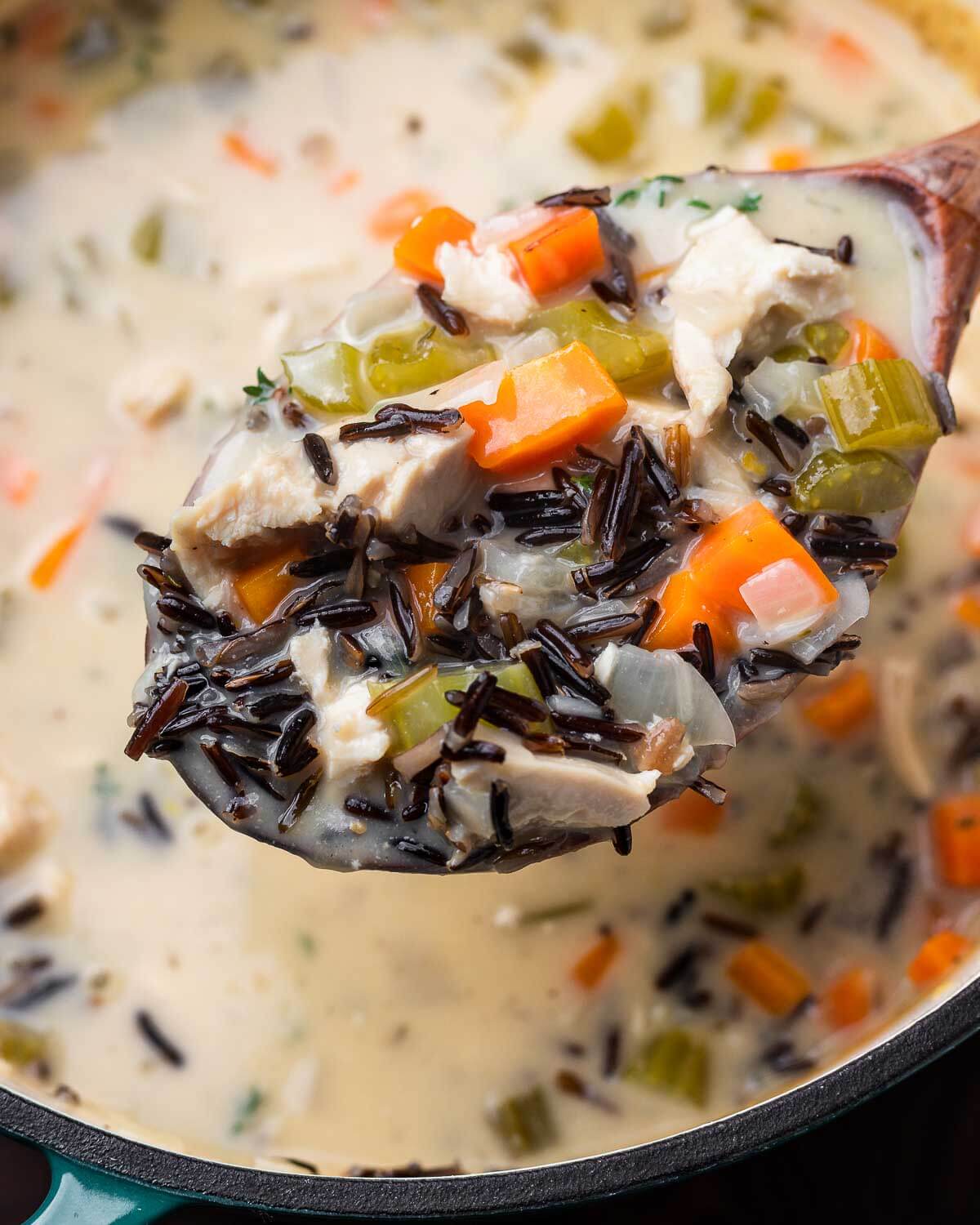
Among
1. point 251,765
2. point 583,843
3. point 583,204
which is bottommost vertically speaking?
point 583,843

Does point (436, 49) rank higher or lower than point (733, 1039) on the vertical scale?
higher

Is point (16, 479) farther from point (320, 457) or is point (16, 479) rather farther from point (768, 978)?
point (768, 978)

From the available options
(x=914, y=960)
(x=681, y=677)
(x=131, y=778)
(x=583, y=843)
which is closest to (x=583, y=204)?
(x=681, y=677)

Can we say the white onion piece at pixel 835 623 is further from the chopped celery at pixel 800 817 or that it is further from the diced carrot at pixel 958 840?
the diced carrot at pixel 958 840

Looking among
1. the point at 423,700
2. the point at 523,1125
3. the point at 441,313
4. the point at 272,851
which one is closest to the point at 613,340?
the point at 441,313

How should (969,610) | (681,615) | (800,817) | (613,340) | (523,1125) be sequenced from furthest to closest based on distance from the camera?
1. (969,610)
2. (800,817)
3. (523,1125)
4. (613,340)
5. (681,615)

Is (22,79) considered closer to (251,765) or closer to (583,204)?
(583,204)
